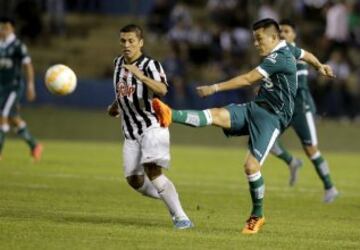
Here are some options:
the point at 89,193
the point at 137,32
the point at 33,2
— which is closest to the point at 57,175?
the point at 89,193

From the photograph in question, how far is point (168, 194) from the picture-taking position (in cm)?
1201

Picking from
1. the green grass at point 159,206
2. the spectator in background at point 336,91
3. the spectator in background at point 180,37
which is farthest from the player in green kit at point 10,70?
the spectator in background at point 180,37

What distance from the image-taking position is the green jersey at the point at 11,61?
68.1ft

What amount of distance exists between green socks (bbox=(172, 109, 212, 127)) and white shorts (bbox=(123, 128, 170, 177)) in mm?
545

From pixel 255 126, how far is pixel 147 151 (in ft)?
3.99

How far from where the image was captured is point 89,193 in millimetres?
16312

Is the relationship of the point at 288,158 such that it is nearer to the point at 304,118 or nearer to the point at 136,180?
the point at 304,118

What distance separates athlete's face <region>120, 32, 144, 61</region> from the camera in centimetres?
1222

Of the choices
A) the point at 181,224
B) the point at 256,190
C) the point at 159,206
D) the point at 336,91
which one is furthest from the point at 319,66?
the point at 336,91

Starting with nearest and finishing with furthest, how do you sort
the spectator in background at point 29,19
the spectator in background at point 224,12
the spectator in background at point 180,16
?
the spectator in background at point 224,12, the spectator in background at point 180,16, the spectator in background at point 29,19

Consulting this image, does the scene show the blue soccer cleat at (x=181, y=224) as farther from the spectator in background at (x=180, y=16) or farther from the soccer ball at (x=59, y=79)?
the spectator in background at (x=180, y=16)

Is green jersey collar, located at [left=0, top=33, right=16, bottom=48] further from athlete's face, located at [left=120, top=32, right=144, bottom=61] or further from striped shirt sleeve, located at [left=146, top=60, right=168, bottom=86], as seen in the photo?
striped shirt sleeve, located at [left=146, top=60, right=168, bottom=86]

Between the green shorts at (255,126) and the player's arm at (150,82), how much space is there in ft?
2.59

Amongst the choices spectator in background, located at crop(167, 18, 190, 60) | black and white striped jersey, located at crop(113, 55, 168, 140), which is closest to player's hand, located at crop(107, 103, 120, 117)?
black and white striped jersey, located at crop(113, 55, 168, 140)
